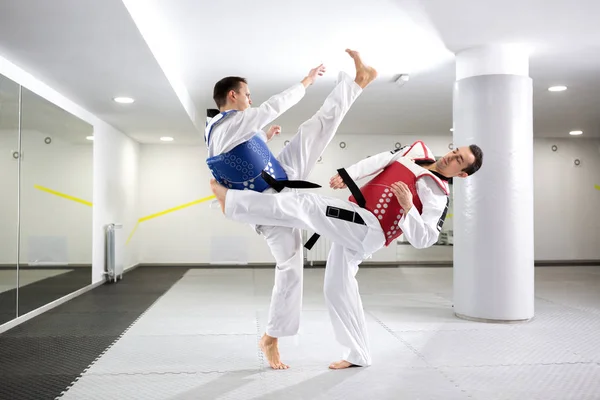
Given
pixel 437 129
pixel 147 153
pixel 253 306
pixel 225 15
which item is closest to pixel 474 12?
pixel 225 15

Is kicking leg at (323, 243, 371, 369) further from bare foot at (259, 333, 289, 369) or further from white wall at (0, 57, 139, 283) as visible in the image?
white wall at (0, 57, 139, 283)

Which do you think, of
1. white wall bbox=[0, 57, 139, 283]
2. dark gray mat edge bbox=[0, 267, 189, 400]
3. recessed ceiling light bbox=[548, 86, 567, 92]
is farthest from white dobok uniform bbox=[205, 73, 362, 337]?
recessed ceiling light bbox=[548, 86, 567, 92]

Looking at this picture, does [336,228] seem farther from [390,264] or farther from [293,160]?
[390,264]

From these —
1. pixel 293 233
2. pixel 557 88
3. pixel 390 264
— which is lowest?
pixel 390 264

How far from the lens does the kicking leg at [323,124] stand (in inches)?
131

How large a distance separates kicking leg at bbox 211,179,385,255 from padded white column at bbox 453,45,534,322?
8.04 ft

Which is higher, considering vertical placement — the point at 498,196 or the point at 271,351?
the point at 498,196

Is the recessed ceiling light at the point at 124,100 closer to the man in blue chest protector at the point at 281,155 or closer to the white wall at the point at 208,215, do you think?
the man in blue chest protector at the point at 281,155

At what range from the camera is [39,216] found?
5453 millimetres

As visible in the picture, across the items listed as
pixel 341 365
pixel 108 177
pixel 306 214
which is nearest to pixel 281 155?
pixel 306 214

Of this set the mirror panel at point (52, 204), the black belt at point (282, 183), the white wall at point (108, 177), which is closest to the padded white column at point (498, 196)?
the black belt at point (282, 183)

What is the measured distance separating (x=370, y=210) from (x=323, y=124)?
64 cm

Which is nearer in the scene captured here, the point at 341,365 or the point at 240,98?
the point at 240,98

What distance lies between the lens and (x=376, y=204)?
10.7 feet
